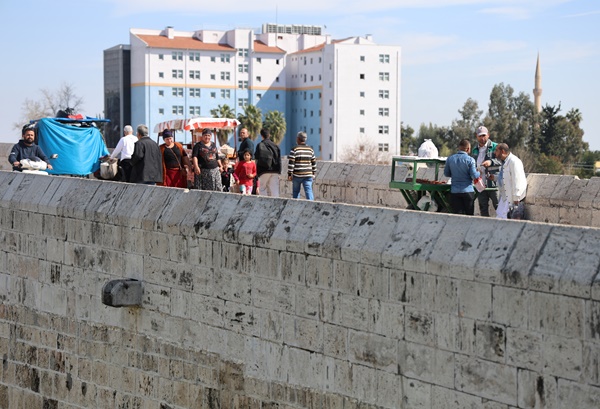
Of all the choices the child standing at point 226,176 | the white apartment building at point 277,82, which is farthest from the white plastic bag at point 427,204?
the white apartment building at point 277,82

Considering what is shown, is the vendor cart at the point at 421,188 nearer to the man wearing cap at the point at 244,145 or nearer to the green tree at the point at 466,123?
the man wearing cap at the point at 244,145

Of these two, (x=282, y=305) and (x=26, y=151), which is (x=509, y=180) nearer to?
(x=282, y=305)

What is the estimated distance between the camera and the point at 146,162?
559 inches

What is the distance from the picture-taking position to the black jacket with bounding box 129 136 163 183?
1416 centimetres

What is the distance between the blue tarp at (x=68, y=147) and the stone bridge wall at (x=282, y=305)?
618 centimetres

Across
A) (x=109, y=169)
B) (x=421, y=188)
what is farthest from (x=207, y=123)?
(x=421, y=188)

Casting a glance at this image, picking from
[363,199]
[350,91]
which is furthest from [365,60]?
[363,199]

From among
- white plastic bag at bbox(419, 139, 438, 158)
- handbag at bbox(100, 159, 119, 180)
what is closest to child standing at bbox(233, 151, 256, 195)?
handbag at bbox(100, 159, 119, 180)

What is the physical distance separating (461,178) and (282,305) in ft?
15.0

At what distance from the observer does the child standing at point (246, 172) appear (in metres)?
16.1

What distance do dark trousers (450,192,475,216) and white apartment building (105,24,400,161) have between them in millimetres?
110152

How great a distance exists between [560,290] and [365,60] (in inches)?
4719

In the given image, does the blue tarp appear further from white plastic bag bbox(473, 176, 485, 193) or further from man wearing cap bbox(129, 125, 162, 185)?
white plastic bag bbox(473, 176, 485, 193)

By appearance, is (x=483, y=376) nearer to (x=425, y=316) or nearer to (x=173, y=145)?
(x=425, y=316)
